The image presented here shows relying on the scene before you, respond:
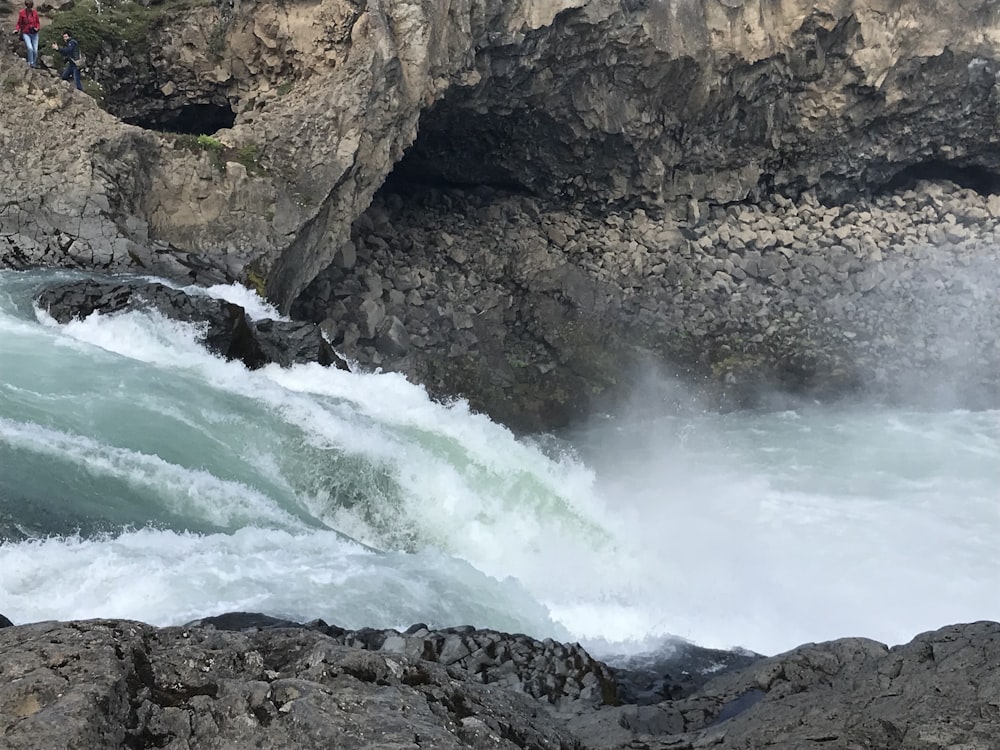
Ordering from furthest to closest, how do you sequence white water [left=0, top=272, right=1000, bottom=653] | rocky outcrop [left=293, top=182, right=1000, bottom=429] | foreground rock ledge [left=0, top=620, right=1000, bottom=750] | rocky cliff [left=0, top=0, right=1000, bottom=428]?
rocky outcrop [left=293, top=182, right=1000, bottom=429]
rocky cliff [left=0, top=0, right=1000, bottom=428]
white water [left=0, top=272, right=1000, bottom=653]
foreground rock ledge [left=0, top=620, right=1000, bottom=750]

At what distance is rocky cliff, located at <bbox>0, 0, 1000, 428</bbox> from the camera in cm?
1609

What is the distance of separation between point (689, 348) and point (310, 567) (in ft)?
47.4

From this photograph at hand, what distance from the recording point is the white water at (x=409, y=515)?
829cm

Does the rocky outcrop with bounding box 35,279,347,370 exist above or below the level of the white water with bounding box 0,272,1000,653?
above

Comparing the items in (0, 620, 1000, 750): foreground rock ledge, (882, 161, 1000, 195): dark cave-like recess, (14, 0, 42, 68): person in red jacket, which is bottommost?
(0, 620, 1000, 750): foreground rock ledge

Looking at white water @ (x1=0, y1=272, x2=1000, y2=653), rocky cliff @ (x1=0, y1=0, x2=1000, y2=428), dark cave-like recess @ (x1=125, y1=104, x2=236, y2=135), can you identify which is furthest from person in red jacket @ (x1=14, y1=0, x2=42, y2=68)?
white water @ (x1=0, y1=272, x2=1000, y2=653)

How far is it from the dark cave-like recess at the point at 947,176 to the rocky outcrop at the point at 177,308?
807 inches

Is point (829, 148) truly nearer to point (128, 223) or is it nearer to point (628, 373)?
point (628, 373)

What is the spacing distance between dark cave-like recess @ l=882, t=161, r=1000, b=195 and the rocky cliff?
0.10 meters

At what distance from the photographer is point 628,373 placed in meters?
20.8

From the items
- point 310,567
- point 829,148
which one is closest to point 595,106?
point 829,148

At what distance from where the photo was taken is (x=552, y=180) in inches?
918

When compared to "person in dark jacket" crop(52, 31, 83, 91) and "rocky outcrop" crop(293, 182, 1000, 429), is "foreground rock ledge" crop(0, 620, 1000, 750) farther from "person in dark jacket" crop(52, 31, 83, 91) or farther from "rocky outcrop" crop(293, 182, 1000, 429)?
"person in dark jacket" crop(52, 31, 83, 91)

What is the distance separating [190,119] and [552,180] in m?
8.80
